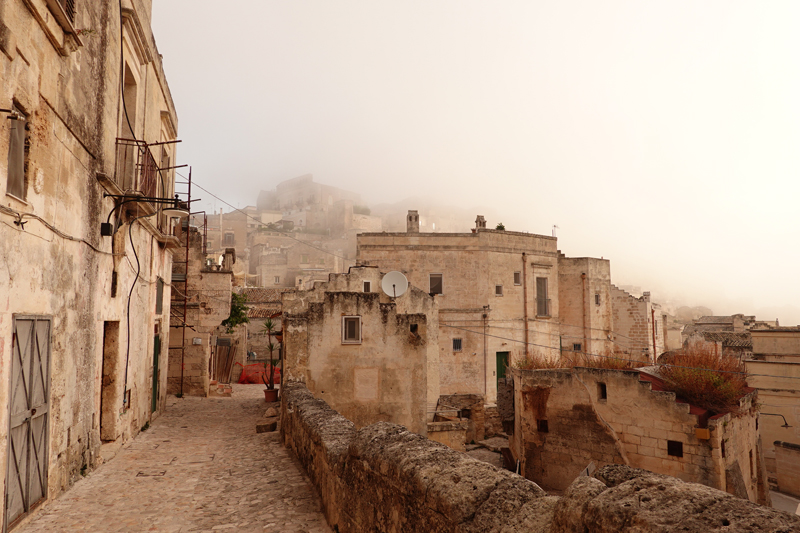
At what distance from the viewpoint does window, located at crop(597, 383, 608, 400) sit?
44.4 feet

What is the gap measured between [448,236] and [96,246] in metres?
19.5

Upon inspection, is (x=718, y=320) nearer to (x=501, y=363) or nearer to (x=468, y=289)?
(x=501, y=363)

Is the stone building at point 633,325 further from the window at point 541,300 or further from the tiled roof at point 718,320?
the tiled roof at point 718,320

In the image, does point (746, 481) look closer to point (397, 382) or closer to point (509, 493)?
point (397, 382)

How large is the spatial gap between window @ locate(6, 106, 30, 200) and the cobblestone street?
3511 millimetres

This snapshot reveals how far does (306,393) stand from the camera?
32.6 feet

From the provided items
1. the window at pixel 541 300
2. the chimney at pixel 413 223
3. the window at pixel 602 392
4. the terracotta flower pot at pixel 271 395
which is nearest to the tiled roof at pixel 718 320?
the window at pixel 541 300

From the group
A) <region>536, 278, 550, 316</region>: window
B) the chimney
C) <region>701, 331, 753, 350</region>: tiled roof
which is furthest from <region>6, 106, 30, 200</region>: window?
<region>701, 331, 753, 350</region>: tiled roof

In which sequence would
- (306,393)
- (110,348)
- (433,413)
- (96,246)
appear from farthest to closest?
(433,413) < (306,393) < (110,348) < (96,246)

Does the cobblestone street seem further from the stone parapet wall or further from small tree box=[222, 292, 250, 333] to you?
small tree box=[222, 292, 250, 333]

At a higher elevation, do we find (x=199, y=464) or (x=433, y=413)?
(x=199, y=464)

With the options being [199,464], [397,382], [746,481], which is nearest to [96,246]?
[199,464]

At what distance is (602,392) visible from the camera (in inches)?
536

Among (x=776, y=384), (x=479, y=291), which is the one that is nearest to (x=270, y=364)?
(x=479, y=291)
